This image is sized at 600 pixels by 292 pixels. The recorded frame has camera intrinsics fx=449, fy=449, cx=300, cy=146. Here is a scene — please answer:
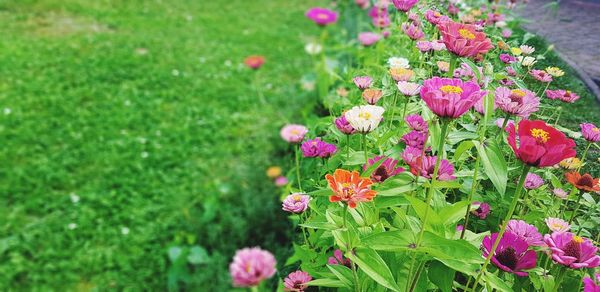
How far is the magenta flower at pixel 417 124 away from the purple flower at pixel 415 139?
2 cm

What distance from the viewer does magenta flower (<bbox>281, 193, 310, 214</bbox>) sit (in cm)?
88

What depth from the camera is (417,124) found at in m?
0.97

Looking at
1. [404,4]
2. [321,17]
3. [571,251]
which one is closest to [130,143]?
[321,17]

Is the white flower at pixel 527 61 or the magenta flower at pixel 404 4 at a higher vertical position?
the magenta flower at pixel 404 4

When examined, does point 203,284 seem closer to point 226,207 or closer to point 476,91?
point 226,207

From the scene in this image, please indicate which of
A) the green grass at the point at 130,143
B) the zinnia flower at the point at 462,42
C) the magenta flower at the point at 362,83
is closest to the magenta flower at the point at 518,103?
the zinnia flower at the point at 462,42

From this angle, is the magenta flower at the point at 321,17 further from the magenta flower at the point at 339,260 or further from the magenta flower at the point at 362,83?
the magenta flower at the point at 339,260

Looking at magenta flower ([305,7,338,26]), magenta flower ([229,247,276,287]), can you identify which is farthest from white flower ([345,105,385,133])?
magenta flower ([305,7,338,26])

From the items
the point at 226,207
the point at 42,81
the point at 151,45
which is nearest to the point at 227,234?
the point at 226,207

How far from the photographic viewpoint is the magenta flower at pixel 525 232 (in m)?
0.81

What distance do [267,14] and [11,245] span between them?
15.2ft

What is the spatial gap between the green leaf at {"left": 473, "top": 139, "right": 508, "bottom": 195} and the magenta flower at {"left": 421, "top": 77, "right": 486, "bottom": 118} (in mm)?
77

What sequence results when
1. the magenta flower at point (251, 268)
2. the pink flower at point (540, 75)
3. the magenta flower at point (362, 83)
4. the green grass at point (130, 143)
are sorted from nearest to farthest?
the magenta flower at point (251, 268) < the pink flower at point (540, 75) < the magenta flower at point (362, 83) < the green grass at point (130, 143)

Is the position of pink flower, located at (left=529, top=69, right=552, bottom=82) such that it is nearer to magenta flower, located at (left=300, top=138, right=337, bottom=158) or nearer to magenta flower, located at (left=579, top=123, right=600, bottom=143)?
magenta flower, located at (left=579, top=123, right=600, bottom=143)
